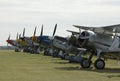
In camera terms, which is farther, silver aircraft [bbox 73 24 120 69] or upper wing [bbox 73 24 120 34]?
silver aircraft [bbox 73 24 120 69]

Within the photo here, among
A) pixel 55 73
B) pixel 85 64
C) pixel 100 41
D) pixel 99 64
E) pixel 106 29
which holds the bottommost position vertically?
pixel 55 73

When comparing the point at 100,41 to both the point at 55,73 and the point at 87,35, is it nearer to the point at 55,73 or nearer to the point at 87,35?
the point at 87,35

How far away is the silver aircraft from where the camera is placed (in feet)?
89.8

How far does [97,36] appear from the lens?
2827cm

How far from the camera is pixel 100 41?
2816 centimetres

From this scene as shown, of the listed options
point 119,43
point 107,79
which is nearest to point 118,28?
point 119,43

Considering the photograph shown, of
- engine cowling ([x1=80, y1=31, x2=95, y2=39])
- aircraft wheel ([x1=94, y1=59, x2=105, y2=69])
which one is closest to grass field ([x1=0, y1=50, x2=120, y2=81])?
aircraft wheel ([x1=94, y1=59, x2=105, y2=69])

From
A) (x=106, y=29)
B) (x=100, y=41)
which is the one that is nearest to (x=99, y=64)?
(x=100, y=41)

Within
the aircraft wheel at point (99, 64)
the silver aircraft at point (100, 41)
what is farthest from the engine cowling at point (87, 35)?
the aircraft wheel at point (99, 64)

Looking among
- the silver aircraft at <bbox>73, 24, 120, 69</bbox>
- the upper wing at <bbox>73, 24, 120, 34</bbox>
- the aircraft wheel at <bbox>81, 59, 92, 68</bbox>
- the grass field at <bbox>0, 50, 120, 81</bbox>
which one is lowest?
the grass field at <bbox>0, 50, 120, 81</bbox>

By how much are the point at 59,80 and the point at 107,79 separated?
2484mm

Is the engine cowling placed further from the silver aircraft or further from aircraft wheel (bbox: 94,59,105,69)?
aircraft wheel (bbox: 94,59,105,69)

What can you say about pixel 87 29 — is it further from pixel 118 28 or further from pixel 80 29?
pixel 118 28

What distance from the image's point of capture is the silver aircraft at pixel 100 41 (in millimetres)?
27359
